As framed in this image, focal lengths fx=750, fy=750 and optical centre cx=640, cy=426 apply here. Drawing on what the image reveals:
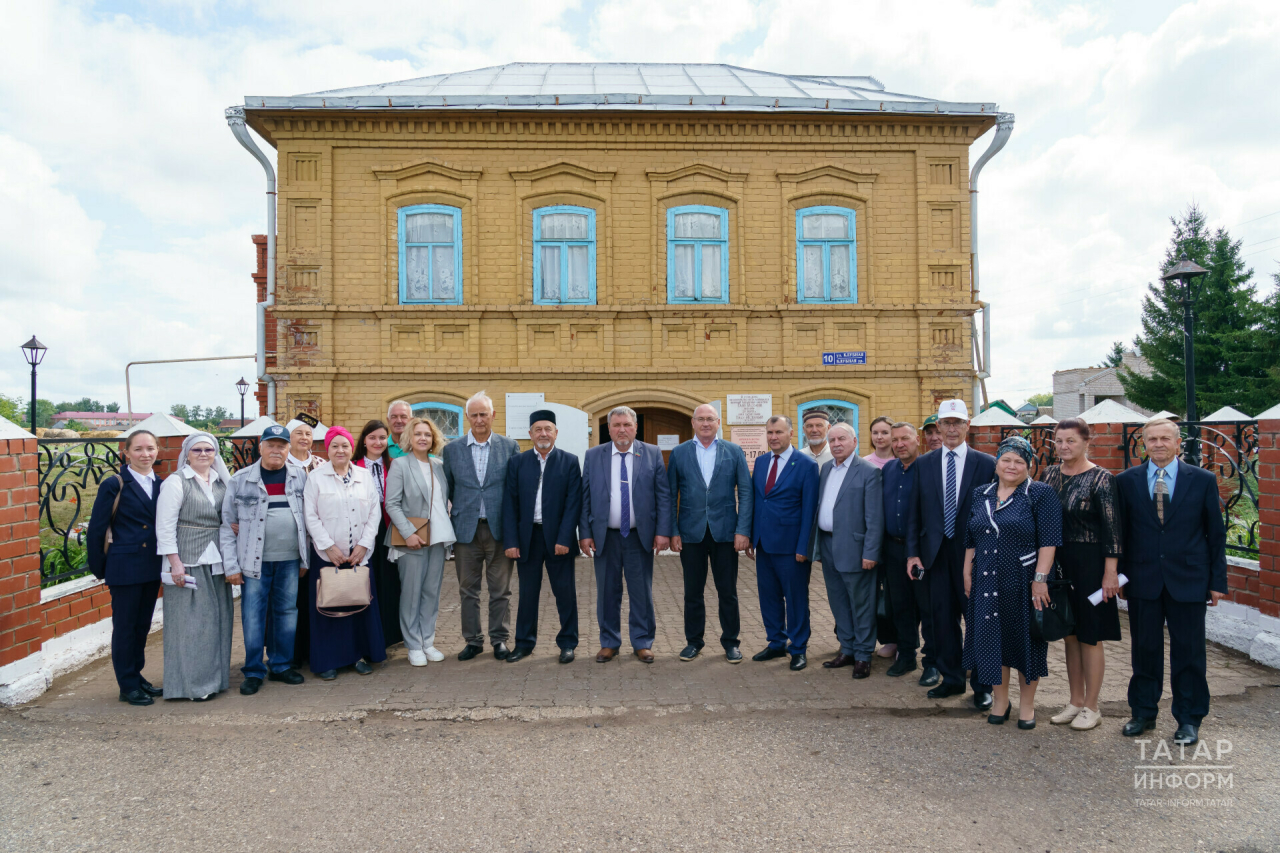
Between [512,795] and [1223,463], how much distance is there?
643 cm

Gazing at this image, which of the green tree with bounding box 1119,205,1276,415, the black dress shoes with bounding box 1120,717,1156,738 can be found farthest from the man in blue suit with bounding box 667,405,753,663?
the green tree with bounding box 1119,205,1276,415

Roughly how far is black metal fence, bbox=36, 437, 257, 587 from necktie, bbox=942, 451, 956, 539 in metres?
6.00

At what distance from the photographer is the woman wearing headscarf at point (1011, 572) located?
172 inches

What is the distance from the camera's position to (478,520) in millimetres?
6066

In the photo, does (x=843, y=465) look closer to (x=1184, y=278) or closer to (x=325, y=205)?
(x=325, y=205)

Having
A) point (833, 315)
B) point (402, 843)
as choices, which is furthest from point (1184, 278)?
point (402, 843)

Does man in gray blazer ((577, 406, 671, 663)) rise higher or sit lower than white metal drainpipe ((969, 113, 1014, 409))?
lower

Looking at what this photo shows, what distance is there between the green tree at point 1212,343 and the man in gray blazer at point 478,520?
95.7 feet

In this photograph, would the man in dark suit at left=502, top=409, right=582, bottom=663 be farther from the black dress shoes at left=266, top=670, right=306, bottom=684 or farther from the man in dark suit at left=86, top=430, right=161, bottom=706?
the man in dark suit at left=86, top=430, right=161, bottom=706

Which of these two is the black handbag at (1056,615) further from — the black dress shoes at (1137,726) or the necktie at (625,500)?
the necktie at (625,500)

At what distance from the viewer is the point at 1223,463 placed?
6.43 metres

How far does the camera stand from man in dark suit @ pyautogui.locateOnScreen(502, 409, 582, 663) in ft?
19.7

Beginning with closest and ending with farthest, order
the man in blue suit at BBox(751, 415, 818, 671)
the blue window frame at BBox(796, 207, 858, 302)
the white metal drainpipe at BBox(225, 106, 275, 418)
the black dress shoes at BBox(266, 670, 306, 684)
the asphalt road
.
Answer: the asphalt road
the black dress shoes at BBox(266, 670, 306, 684)
the man in blue suit at BBox(751, 415, 818, 671)
the white metal drainpipe at BBox(225, 106, 275, 418)
the blue window frame at BBox(796, 207, 858, 302)

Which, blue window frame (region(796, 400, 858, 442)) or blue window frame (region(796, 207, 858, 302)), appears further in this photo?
blue window frame (region(796, 207, 858, 302))
